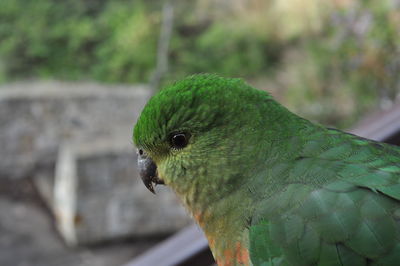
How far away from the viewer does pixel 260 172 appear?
3.18 ft

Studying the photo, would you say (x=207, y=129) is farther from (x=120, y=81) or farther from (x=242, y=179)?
Answer: (x=120, y=81)

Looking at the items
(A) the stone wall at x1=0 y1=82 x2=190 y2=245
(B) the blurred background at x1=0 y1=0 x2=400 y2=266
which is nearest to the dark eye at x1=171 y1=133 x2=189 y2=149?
(B) the blurred background at x1=0 y1=0 x2=400 y2=266

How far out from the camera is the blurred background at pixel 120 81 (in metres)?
4.11

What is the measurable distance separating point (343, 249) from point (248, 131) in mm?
311

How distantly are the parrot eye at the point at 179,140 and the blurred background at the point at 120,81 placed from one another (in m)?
2.49

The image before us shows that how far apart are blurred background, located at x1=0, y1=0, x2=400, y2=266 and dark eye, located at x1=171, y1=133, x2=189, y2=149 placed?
2.49 meters

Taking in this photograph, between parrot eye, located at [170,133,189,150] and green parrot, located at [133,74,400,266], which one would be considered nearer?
green parrot, located at [133,74,400,266]

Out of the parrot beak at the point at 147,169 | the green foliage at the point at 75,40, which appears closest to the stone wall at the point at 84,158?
the green foliage at the point at 75,40

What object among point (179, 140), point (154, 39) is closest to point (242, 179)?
point (179, 140)

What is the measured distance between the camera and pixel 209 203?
3.38 ft

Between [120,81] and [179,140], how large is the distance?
6300 mm

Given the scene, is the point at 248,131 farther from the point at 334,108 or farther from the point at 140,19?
the point at 140,19

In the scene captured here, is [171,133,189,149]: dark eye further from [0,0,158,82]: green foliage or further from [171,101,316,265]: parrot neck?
[0,0,158,82]: green foliage

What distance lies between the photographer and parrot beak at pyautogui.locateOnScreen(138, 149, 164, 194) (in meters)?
1.08
